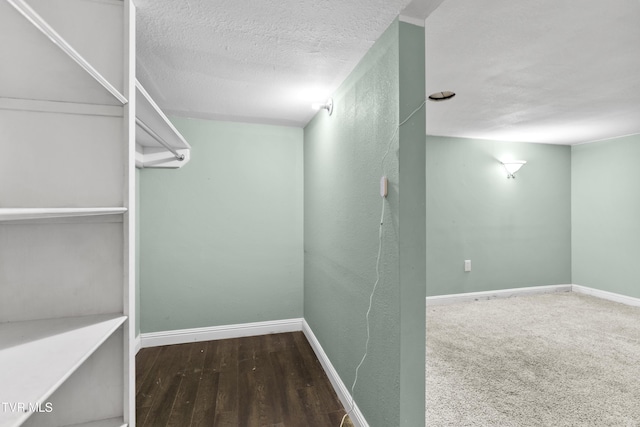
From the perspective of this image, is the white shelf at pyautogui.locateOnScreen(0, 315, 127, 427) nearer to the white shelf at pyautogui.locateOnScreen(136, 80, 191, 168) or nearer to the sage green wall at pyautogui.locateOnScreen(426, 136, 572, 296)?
the white shelf at pyautogui.locateOnScreen(136, 80, 191, 168)

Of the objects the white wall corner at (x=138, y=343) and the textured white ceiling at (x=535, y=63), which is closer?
the textured white ceiling at (x=535, y=63)

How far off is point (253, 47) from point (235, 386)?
2.20m

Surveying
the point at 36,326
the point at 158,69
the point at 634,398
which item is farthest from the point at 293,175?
the point at 634,398

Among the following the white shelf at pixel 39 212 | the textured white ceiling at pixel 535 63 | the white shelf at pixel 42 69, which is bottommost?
the white shelf at pixel 39 212

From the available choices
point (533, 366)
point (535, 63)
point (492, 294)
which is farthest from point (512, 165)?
point (533, 366)

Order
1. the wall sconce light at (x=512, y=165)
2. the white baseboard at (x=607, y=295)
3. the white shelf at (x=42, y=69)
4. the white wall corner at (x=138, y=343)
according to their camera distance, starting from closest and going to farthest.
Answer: the white shelf at (x=42, y=69), the white wall corner at (x=138, y=343), the white baseboard at (x=607, y=295), the wall sconce light at (x=512, y=165)

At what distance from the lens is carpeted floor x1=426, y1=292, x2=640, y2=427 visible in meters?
1.72

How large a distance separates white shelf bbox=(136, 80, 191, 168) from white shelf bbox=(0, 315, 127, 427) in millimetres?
985

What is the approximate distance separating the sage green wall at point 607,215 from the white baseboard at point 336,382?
4.06 m

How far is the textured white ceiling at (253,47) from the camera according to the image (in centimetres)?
126

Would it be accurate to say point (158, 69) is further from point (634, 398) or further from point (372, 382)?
point (634, 398)

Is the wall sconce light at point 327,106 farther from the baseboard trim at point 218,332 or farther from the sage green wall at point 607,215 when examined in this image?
the sage green wall at point 607,215

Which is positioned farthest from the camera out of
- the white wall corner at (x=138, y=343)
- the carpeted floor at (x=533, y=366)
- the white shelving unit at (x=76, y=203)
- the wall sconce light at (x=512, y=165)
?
the wall sconce light at (x=512, y=165)

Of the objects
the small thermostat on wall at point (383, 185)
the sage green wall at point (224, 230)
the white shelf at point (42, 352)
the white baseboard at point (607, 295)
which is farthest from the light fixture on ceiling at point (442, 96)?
the white baseboard at point (607, 295)
